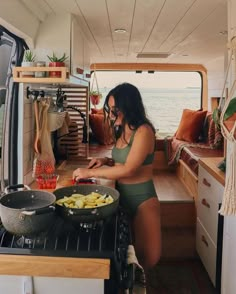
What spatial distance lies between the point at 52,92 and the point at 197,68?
334cm

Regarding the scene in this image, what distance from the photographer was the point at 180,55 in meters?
4.43

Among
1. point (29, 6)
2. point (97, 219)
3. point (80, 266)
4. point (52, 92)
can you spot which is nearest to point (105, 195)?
point (97, 219)

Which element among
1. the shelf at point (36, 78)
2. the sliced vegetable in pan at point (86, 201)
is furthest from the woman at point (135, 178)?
the sliced vegetable in pan at point (86, 201)

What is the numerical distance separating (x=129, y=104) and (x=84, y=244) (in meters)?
0.96

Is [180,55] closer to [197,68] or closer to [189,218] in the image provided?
[197,68]

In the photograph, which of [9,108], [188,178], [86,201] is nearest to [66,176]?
[9,108]

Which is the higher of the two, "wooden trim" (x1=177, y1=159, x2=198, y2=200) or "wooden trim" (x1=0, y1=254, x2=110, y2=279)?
"wooden trim" (x1=0, y1=254, x2=110, y2=279)

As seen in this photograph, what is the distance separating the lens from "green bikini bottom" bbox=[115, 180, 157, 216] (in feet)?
6.73

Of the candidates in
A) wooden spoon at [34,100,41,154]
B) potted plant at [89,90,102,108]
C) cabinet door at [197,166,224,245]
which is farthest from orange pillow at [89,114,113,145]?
wooden spoon at [34,100,41,154]

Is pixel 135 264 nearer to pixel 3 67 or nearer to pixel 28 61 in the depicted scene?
pixel 28 61

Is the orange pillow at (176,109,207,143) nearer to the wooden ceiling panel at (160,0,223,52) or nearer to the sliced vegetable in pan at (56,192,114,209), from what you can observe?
the wooden ceiling panel at (160,0,223,52)

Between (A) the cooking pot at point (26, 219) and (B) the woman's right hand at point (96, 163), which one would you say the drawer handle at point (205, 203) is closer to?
(B) the woman's right hand at point (96, 163)

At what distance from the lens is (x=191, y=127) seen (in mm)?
4691

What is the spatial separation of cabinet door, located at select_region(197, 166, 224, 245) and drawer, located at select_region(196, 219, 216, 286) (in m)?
0.06
